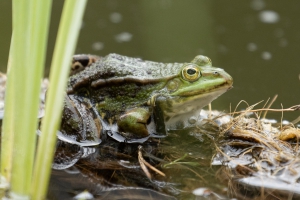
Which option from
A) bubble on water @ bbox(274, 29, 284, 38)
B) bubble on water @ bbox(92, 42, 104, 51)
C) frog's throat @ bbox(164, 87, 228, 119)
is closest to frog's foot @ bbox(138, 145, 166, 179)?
frog's throat @ bbox(164, 87, 228, 119)

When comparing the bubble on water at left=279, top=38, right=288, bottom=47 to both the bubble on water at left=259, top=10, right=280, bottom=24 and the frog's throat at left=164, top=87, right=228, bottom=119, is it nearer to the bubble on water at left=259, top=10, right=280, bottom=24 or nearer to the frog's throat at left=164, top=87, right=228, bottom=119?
the bubble on water at left=259, top=10, right=280, bottom=24

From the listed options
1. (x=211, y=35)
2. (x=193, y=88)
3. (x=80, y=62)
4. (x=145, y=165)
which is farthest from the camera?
(x=211, y=35)

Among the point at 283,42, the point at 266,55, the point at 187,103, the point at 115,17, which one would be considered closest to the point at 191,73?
the point at 187,103

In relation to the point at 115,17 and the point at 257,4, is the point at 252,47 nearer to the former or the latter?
the point at 257,4

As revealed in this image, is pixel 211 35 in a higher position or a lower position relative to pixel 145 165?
higher

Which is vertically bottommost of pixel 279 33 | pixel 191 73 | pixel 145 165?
pixel 145 165

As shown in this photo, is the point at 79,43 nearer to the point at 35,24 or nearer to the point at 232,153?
the point at 232,153

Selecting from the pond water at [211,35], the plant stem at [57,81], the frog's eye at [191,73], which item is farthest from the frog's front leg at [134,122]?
the pond water at [211,35]
